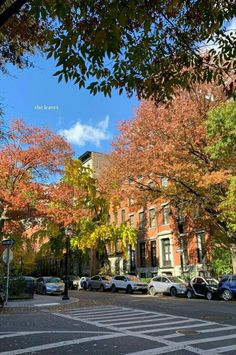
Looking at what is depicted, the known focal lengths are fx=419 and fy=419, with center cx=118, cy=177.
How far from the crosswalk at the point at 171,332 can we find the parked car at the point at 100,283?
24591mm

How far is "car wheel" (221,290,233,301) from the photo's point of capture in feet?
80.3

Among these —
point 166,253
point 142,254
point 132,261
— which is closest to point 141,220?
point 142,254

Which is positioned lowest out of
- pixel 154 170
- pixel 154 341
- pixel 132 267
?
pixel 154 341

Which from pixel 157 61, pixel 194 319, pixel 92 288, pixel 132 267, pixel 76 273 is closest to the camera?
pixel 157 61

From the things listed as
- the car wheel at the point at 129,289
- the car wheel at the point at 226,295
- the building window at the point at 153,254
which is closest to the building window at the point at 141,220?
the building window at the point at 153,254

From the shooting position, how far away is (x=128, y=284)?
35.9 metres

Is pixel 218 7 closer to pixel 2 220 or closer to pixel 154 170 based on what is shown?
pixel 154 170

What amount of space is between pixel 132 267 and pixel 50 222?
75.3 ft

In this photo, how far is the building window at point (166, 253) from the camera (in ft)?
142

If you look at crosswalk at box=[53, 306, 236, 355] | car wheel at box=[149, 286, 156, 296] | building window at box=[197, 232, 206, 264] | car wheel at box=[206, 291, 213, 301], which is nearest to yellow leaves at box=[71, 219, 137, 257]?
building window at box=[197, 232, 206, 264]

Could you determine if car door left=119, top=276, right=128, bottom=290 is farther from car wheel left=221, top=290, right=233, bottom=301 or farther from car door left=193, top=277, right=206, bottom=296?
car wheel left=221, top=290, right=233, bottom=301

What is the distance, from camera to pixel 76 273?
6638 cm

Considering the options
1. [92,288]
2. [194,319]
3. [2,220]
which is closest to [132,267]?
[92,288]

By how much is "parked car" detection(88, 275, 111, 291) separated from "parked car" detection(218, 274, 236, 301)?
15728 mm
